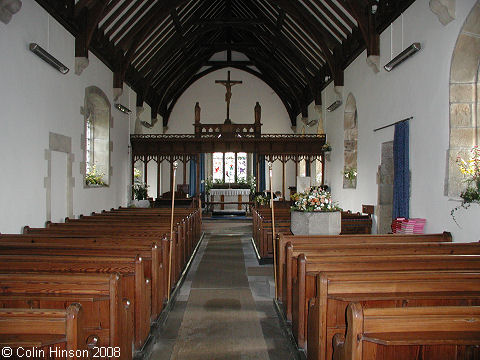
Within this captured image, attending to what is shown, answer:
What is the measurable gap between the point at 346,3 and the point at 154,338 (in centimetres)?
695

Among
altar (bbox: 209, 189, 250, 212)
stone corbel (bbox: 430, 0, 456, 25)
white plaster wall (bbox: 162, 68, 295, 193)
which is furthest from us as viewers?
white plaster wall (bbox: 162, 68, 295, 193)

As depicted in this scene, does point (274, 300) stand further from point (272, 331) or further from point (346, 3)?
point (346, 3)

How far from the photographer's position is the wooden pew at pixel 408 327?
1617mm

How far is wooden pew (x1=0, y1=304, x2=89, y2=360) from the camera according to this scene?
1628mm

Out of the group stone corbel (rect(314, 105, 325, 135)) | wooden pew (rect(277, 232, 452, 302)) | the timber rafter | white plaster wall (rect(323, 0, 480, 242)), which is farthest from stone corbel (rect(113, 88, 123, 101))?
wooden pew (rect(277, 232, 452, 302))

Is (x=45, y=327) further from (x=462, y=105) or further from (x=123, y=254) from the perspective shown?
(x=462, y=105)

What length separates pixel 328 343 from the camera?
246 centimetres

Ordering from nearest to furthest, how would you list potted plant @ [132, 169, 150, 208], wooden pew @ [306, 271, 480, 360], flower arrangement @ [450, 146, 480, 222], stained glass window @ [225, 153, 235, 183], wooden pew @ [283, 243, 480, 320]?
wooden pew @ [306, 271, 480, 360] < wooden pew @ [283, 243, 480, 320] < flower arrangement @ [450, 146, 480, 222] < potted plant @ [132, 169, 150, 208] < stained glass window @ [225, 153, 235, 183]

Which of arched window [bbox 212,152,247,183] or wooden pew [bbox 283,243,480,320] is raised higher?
arched window [bbox 212,152,247,183]

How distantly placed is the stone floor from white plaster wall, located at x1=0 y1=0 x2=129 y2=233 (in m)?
2.55

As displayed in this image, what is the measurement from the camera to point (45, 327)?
1.64 metres

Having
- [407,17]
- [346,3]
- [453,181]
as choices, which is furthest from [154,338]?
[346,3]

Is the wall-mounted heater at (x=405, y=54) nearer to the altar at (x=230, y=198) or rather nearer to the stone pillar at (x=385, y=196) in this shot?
the stone pillar at (x=385, y=196)

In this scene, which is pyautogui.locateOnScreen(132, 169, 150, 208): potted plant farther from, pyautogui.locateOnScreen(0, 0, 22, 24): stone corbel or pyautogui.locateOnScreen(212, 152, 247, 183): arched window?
pyautogui.locateOnScreen(0, 0, 22, 24): stone corbel
